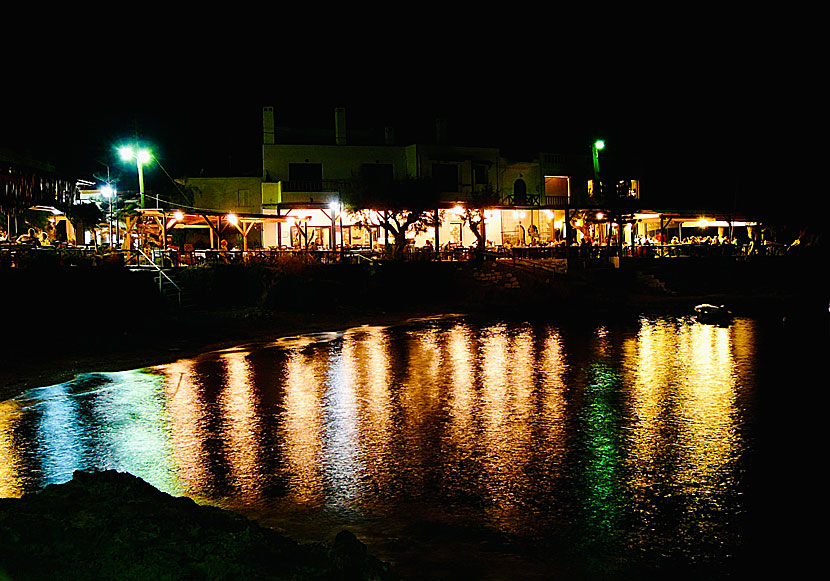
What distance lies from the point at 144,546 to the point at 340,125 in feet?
164

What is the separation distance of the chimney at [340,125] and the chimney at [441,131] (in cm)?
663

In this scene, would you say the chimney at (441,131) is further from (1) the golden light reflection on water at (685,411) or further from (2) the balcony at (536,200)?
(1) the golden light reflection on water at (685,411)

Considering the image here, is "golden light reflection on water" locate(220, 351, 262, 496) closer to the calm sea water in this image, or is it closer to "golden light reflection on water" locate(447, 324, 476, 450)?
the calm sea water

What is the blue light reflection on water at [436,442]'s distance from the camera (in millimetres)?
8375

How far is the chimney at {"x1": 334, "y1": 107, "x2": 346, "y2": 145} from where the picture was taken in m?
53.2

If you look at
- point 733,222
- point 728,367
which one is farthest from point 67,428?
point 733,222

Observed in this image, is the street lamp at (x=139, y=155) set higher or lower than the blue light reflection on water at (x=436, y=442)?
higher

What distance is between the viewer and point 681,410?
14.0 metres

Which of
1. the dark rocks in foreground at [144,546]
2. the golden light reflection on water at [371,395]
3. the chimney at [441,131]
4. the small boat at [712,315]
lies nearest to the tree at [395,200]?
the chimney at [441,131]

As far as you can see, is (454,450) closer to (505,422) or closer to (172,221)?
(505,422)

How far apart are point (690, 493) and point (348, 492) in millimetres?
3794

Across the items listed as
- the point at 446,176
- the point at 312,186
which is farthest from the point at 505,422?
the point at 446,176

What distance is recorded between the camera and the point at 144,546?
16.3 ft

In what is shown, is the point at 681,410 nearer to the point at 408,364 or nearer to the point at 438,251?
the point at 408,364
